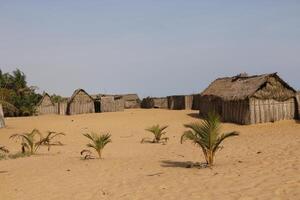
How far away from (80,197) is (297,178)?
3.46m

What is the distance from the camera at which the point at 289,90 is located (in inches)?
851

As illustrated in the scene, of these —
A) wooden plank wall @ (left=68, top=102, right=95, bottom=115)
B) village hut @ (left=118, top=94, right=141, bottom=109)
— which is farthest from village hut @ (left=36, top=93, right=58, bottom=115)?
village hut @ (left=118, top=94, right=141, bottom=109)

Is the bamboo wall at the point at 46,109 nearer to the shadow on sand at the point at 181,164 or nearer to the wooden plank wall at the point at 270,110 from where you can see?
the wooden plank wall at the point at 270,110

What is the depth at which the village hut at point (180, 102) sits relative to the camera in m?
34.7

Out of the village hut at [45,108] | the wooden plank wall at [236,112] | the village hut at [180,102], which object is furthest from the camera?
the village hut at [45,108]

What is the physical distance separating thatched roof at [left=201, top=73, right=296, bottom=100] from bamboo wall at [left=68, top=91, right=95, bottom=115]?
1209 centimetres

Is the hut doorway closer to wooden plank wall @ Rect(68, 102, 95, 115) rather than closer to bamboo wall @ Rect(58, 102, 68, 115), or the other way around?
wooden plank wall @ Rect(68, 102, 95, 115)

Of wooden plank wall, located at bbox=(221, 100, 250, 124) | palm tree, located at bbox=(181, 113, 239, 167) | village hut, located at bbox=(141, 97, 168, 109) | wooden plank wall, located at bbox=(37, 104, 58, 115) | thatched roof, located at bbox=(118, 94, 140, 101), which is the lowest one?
palm tree, located at bbox=(181, 113, 239, 167)

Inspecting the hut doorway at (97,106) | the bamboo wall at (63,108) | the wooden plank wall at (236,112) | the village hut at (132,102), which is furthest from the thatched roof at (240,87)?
the village hut at (132,102)

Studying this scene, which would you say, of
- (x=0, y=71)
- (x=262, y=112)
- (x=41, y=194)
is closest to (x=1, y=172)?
(x=41, y=194)

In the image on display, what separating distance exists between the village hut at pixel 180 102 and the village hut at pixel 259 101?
11422 mm

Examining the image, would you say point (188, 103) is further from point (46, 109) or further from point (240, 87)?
point (46, 109)

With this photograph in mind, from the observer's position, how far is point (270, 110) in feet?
68.8

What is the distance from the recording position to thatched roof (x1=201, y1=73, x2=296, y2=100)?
68.8 feet
